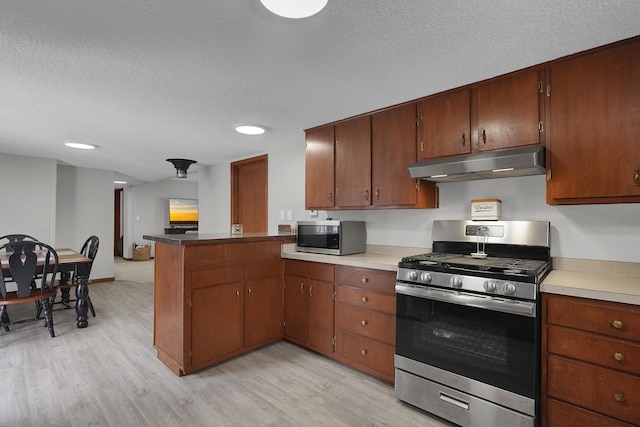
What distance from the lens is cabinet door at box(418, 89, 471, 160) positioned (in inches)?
91.6

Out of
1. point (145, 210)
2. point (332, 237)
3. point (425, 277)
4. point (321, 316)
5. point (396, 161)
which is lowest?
point (321, 316)

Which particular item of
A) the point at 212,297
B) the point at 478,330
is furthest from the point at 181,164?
the point at 478,330

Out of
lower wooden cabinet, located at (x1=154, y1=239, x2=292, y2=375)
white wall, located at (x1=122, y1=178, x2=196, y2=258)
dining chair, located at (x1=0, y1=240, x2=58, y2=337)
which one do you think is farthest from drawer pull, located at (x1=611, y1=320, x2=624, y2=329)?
white wall, located at (x1=122, y1=178, x2=196, y2=258)

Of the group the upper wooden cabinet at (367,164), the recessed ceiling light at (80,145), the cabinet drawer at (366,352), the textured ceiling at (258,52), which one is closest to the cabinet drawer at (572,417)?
the cabinet drawer at (366,352)

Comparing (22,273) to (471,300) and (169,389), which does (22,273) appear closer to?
(169,389)

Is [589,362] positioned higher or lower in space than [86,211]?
lower

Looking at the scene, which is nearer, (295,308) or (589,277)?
(589,277)

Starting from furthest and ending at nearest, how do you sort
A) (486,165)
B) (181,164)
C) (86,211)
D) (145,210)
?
(145,210) → (86,211) → (181,164) → (486,165)

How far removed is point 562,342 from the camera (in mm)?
1690

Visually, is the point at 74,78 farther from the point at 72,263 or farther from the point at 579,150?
the point at 579,150

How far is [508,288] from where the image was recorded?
1.78m

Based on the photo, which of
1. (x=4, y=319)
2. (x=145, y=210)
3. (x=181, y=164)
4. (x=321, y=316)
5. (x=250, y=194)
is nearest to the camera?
(x=321, y=316)

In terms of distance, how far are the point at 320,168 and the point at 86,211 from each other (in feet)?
17.3

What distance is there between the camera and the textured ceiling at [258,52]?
1.49m
